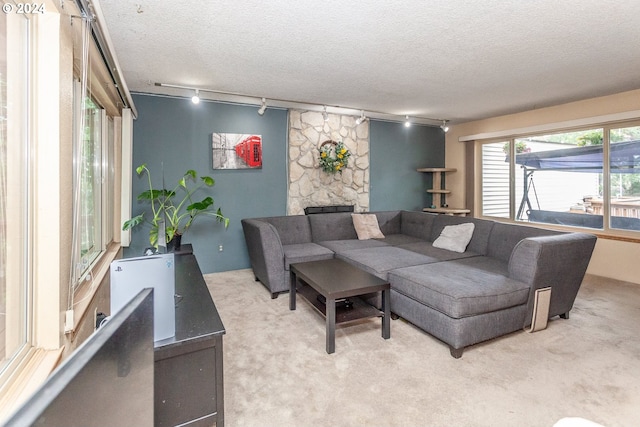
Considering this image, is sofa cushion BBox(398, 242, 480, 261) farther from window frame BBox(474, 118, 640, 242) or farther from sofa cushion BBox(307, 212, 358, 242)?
window frame BBox(474, 118, 640, 242)

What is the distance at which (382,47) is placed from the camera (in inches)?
Answer: 108

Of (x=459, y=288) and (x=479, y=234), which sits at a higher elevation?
(x=479, y=234)

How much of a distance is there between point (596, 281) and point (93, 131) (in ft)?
18.3

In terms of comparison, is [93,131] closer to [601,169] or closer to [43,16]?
[43,16]

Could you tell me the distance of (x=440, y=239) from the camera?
4.03 metres

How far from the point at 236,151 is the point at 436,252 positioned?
288cm

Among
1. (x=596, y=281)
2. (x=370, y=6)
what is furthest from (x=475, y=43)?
(x=596, y=281)

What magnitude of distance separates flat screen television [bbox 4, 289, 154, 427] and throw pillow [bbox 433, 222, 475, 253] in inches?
145

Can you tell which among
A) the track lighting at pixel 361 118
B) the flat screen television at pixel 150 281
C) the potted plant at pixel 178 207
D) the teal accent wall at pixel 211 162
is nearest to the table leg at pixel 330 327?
the flat screen television at pixel 150 281

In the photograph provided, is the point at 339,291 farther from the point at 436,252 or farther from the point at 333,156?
the point at 333,156

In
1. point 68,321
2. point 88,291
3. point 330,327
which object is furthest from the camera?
point 330,327

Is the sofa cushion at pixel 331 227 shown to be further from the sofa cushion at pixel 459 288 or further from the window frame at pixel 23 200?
the window frame at pixel 23 200

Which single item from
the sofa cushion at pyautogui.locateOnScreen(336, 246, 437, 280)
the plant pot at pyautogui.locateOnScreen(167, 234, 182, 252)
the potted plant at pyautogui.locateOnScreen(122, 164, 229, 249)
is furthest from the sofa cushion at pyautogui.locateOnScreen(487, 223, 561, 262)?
the plant pot at pyautogui.locateOnScreen(167, 234, 182, 252)

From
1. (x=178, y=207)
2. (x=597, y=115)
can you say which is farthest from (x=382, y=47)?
(x=597, y=115)
